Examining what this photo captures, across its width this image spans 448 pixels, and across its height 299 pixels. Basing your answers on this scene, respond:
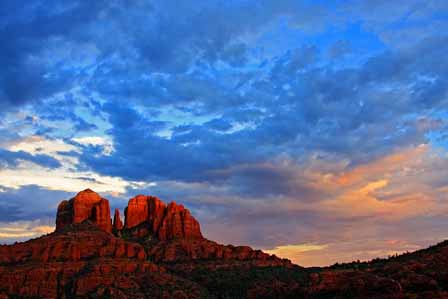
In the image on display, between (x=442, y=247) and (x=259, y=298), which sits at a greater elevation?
(x=442, y=247)

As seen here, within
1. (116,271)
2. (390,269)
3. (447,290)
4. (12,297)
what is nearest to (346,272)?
(390,269)

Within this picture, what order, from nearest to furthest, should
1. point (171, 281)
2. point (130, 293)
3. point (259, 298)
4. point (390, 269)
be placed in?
point (390, 269) < point (259, 298) < point (130, 293) < point (171, 281)

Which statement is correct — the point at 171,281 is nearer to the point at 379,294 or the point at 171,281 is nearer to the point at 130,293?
the point at 130,293

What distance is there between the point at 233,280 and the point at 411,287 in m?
95.3

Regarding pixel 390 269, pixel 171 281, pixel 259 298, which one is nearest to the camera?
pixel 390 269

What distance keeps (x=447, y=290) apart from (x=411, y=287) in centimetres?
686

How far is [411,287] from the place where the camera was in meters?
105

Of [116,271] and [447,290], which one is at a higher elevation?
[116,271]

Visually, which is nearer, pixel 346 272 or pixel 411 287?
pixel 411 287

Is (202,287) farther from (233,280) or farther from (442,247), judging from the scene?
Answer: (442,247)

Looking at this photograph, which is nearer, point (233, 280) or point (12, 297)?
point (12, 297)

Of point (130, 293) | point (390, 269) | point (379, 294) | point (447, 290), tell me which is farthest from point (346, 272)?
point (130, 293)

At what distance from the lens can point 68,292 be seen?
17712cm

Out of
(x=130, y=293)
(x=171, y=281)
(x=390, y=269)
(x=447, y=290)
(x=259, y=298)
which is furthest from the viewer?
(x=171, y=281)
